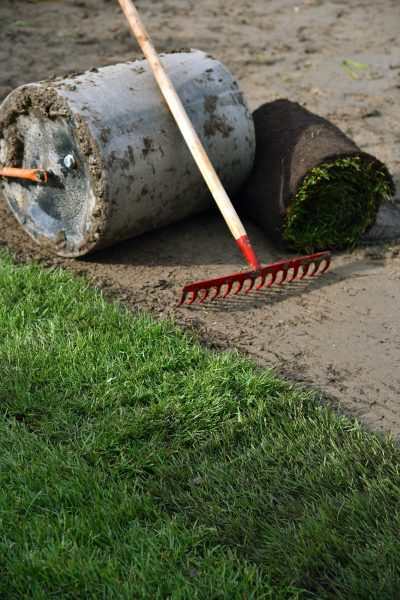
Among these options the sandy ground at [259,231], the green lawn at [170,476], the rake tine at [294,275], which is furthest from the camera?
the rake tine at [294,275]

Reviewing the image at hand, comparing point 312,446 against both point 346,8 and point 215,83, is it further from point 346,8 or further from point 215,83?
Result: point 346,8

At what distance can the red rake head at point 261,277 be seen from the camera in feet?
15.7

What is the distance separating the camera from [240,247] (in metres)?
5.10

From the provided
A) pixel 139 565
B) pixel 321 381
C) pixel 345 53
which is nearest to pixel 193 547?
pixel 139 565

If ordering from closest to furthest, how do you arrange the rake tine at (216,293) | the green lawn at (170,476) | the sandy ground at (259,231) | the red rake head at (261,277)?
1. the green lawn at (170,476)
2. the sandy ground at (259,231)
3. the red rake head at (261,277)
4. the rake tine at (216,293)

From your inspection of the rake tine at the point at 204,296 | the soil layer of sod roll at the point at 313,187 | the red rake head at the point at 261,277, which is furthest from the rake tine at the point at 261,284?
the soil layer of sod roll at the point at 313,187

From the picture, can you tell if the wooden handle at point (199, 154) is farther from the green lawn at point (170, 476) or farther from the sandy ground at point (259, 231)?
the green lawn at point (170, 476)

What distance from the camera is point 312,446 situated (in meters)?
3.75

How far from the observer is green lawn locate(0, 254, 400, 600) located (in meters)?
3.07

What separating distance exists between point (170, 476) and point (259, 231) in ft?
8.11

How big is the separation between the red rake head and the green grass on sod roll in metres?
0.19

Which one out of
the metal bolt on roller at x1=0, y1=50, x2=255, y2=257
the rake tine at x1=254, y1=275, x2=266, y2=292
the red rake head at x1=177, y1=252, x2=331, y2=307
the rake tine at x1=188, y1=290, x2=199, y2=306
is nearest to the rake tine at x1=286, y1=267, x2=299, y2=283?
the red rake head at x1=177, y1=252, x2=331, y2=307

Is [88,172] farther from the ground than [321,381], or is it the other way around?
[88,172]

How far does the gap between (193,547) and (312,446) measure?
2.55 feet
